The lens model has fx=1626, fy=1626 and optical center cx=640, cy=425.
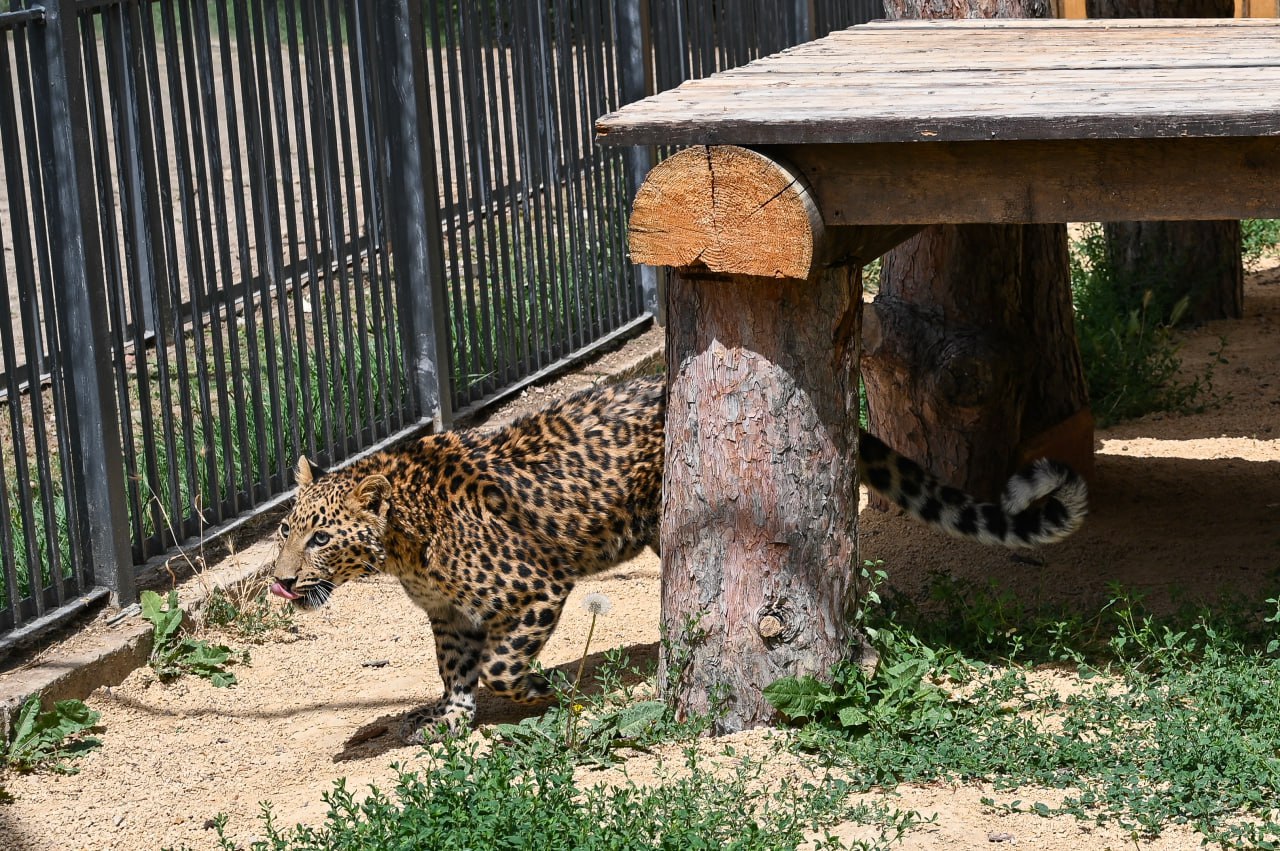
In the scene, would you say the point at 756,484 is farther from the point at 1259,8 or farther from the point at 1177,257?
the point at 1259,8

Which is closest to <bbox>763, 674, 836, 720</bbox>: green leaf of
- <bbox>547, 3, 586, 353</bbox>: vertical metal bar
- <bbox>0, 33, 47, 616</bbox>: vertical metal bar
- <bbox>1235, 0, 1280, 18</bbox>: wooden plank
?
<bbox>0, 33, 47, 616</bbox>: vertical metal bar

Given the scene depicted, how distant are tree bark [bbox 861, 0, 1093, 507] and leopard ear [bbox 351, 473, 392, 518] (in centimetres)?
202

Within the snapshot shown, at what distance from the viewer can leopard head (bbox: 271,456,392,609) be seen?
5090mm

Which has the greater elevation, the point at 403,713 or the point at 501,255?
the point at 501,255

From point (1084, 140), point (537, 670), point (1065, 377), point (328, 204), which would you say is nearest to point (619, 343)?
point (328, 204)

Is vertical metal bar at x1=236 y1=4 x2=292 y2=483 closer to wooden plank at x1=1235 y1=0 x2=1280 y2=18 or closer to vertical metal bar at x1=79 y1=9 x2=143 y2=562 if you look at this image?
vertical metal bar at x1=79 y1=9 x2=143 y2=562

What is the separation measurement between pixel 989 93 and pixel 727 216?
2.55 ft

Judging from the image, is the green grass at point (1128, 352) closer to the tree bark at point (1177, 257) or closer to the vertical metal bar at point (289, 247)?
the tree bark at point (1177, 257)

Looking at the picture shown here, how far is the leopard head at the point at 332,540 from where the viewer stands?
5.09m

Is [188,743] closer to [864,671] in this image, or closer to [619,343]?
[864,671]

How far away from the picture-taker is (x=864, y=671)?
15.0ft

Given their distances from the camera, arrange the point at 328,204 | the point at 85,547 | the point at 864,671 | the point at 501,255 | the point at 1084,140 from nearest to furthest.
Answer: the point at 1084,140 < the point at 864,671 < the point at 85,547 < the point at 328,204 < the point at 501,255

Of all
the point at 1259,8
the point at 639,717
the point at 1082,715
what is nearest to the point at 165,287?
the point at 639,717

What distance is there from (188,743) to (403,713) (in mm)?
706
